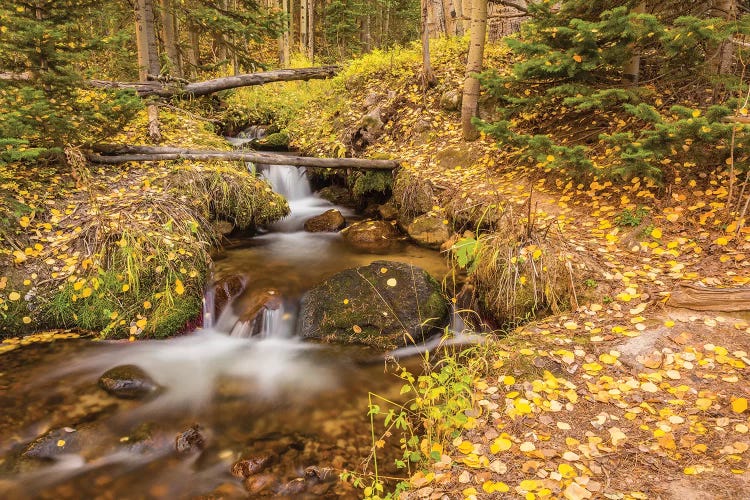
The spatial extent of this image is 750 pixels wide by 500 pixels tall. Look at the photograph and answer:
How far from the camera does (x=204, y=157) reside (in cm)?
763

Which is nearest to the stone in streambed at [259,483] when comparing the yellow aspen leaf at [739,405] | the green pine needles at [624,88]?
the yellow aspen leaf at [739,405]

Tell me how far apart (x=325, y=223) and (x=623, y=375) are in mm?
6118

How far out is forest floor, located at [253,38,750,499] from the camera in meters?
2.67

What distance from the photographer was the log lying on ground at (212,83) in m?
9.26

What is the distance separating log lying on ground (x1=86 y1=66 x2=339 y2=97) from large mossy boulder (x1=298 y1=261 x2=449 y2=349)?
19.2ft

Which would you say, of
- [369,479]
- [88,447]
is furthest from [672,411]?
[88,447]

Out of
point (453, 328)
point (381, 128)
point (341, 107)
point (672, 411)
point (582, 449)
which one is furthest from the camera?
point (341, 107)

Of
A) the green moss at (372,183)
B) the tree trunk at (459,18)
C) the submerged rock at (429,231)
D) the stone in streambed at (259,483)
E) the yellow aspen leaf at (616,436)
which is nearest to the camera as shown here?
the yellow aspen leaf at (616,436)

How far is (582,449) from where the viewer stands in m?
2.88

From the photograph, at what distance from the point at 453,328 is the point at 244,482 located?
3142 mm

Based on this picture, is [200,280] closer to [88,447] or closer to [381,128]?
[88,447]

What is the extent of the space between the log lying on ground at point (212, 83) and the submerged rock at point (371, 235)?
16.2 feet

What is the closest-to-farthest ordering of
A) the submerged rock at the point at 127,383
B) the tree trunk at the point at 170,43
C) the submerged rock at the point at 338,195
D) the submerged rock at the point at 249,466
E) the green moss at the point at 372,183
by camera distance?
the submerged rock at the point at 249,466 < the submerged rock at the point at 127,383 < the green moss at the point at 372,183 < the submerged rock at the point at 338,195 < the tree trunk at the point at 170,43

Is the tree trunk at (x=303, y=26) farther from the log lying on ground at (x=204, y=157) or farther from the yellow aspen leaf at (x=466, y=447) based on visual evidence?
the yellow aspen leaf at (x=466, y=447)
